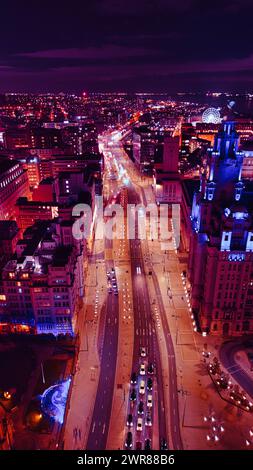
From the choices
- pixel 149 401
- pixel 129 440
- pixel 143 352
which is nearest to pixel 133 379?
pixel 149 401

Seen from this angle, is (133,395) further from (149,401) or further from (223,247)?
(223,247)

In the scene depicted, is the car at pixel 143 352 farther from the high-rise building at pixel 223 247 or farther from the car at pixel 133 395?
the high-rise building at pixel 223 247

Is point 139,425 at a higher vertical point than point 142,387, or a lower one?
lower

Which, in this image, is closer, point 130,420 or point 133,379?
point 130,420

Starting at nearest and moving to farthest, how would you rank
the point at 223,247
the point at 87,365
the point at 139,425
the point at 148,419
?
the point at 139,425 → the point at 148,419 → the point at 87,365 → the point at 223,247

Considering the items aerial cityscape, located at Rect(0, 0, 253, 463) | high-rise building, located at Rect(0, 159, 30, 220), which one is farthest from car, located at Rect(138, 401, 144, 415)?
high-rise building, located at Rect(0, 159, 30, 220)

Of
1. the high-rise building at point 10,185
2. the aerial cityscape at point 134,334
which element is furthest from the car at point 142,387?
the high-rise building at point 10,185

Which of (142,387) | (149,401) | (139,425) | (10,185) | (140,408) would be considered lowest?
(149,401)

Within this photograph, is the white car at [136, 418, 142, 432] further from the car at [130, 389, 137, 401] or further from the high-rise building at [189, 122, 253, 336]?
Result: the high-rise building at [189, 122, 253, 336]
